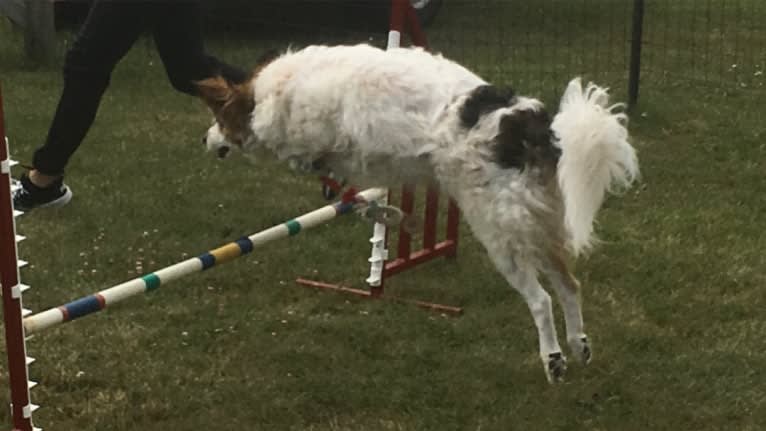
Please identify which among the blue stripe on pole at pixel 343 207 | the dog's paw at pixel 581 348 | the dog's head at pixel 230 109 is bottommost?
the dog's paw at pixel 581 348

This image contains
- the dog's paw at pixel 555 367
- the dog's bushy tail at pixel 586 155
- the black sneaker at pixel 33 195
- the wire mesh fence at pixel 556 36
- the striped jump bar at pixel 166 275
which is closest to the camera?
the striped jump bar at pixel 166 275

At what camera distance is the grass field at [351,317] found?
4301 millimetres

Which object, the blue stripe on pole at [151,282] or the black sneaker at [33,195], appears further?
the black sneaker at [33,195]

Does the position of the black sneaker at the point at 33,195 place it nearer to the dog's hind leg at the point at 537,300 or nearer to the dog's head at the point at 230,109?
the dog's head at the point at 230,109

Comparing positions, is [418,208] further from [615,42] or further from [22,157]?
[615,42]

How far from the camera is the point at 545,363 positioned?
4.41 metres

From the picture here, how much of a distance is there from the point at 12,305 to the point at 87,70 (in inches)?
66.0

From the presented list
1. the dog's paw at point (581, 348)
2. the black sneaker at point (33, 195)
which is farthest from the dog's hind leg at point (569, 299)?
the black sneaker at point (33, 195)

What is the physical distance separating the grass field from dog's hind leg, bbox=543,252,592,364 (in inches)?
4.5

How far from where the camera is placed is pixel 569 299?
4508mm

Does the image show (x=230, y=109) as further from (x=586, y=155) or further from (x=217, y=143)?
(x=586, y=155)

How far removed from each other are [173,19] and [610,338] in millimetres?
2472

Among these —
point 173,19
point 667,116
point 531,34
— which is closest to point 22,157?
point 173,19

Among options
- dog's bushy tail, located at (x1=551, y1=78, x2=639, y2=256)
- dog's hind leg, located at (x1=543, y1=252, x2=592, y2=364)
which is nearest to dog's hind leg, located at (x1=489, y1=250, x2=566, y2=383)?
dog's hind leg, located at (x1=543, y1=252, x2=592, y2=364)
